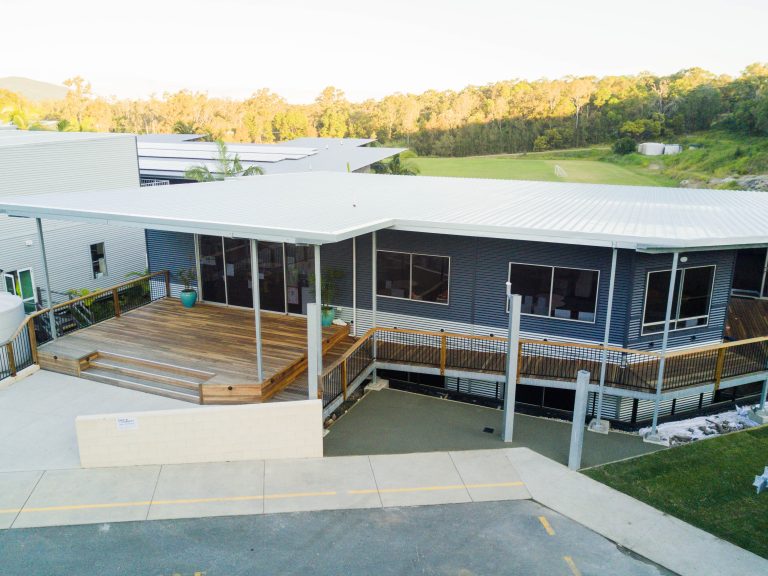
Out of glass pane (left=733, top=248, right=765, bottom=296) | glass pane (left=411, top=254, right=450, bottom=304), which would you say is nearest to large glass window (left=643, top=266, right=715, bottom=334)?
glass pane (left=411, top=254, right=450, bottom=304)

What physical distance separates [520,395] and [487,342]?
1384 millimetres

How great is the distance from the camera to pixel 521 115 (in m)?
75.9

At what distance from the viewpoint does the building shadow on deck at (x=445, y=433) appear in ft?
35.6

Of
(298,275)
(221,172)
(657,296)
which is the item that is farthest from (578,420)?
(221,172)

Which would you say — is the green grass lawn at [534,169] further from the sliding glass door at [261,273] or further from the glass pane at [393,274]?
the sliding glass door at [261,273]

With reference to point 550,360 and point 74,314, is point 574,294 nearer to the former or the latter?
point 550,360

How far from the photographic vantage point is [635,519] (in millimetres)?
8797

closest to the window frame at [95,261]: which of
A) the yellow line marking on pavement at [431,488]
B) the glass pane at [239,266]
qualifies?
the glass pane at [239,266]

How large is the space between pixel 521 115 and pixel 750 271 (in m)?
63.7

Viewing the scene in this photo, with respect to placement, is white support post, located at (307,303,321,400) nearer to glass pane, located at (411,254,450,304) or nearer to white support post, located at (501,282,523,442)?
white support post, located at (501,282,523,442)

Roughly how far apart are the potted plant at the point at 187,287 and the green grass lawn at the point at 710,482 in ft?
32.2

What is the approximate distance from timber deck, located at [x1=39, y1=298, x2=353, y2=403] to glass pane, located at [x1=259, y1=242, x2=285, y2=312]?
30 cm

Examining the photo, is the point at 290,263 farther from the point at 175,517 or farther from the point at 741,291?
the point at 741,291

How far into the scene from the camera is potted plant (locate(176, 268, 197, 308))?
49.4 ft
